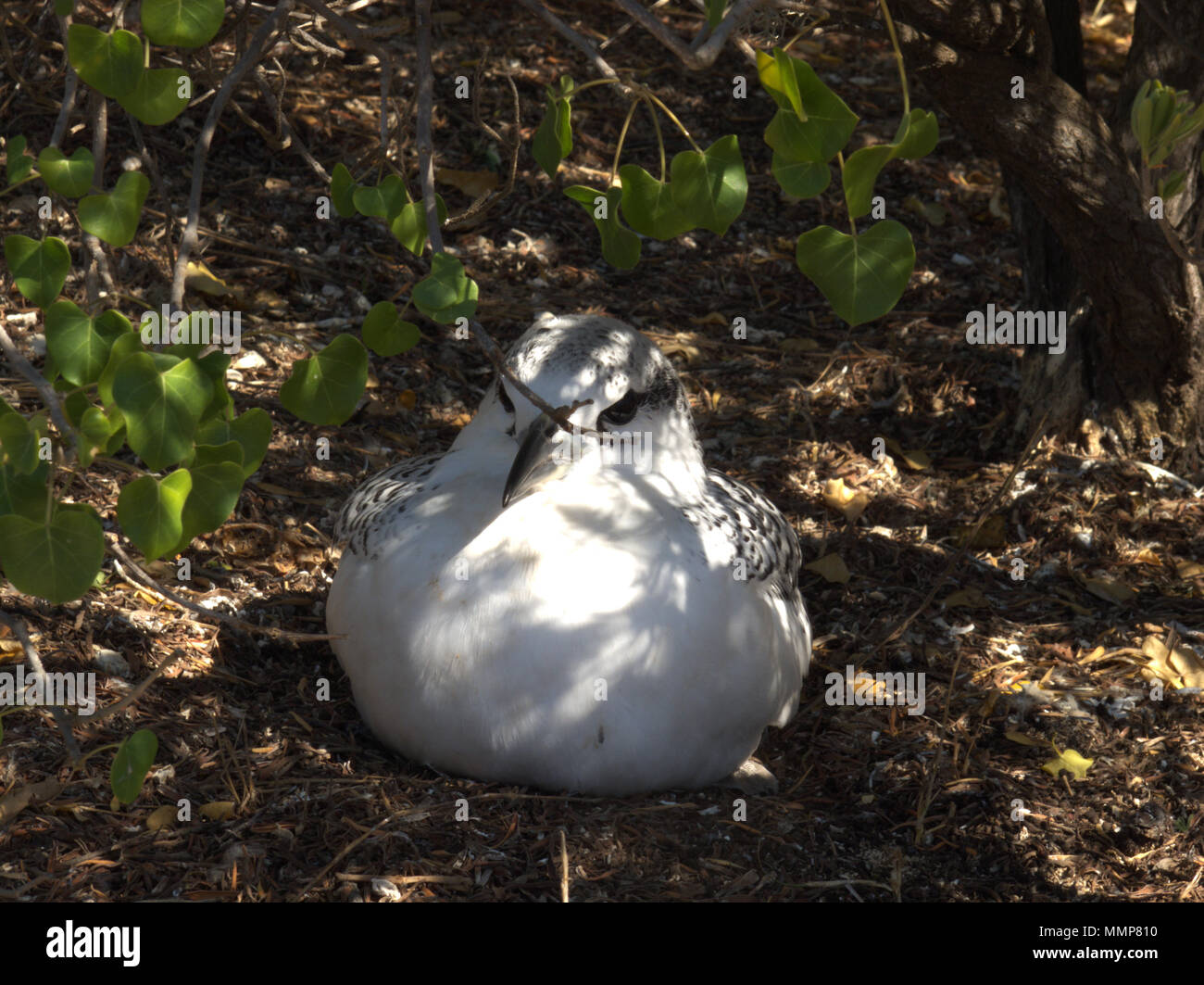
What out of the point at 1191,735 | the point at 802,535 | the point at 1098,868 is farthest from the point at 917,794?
the point at 802,535

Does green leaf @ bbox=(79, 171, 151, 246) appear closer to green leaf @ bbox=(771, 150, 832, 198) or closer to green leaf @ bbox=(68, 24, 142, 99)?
green leaf @ bbox=(68, 24, 142, 99)

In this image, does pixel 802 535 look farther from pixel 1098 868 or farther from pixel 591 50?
pixel 591 50

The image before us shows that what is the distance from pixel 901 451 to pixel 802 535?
2.15ft

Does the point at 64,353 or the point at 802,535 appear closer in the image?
the point at 64,353

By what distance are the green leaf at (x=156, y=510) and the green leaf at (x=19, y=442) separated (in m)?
0.17

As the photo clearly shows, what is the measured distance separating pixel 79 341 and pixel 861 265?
1.30 meters

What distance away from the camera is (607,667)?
10.2ft

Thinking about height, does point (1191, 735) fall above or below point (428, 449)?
below

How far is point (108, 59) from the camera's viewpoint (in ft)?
7.25

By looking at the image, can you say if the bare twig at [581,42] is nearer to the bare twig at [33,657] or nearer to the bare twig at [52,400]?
the bare twig at [52,400]

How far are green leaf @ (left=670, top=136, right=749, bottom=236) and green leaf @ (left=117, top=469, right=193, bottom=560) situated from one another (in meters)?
0.98

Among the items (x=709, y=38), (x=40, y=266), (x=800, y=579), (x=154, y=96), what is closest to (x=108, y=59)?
(x=154, y=96)

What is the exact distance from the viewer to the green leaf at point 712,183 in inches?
84.9

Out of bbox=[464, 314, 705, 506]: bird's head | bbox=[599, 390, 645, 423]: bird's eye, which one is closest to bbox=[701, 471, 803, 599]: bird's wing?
bbox=[464, 314, 705, 506]: bird's head
